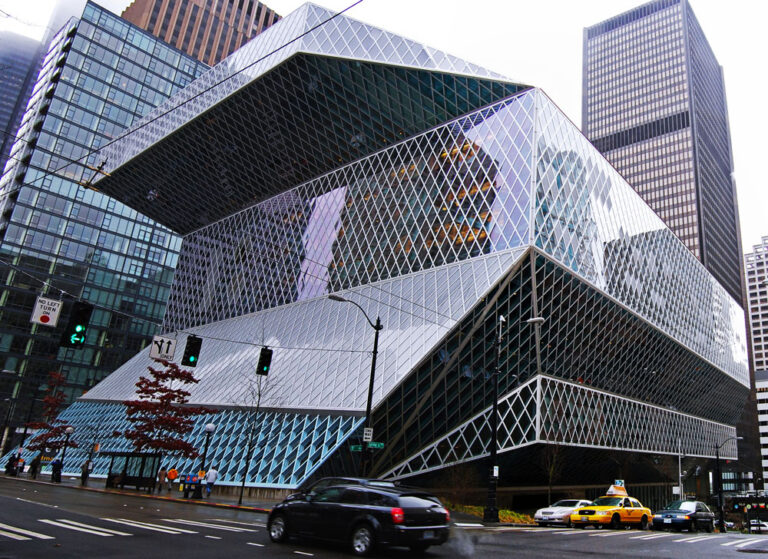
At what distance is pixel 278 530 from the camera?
12.6m

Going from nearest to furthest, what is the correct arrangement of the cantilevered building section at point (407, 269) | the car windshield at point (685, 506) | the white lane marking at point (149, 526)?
the white lane marking at point (149, 526) < the car windshield at point (685, 506) < the cantilevered building section at point (407, 269)

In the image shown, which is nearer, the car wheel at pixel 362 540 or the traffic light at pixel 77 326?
the car wheel at pixel 362 540

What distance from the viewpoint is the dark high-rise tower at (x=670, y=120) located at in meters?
158

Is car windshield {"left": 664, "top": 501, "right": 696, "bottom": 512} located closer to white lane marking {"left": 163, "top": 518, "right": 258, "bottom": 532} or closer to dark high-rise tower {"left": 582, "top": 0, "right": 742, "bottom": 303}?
white lane marking {"left": 163, "top": 518, "right": 258, "bottom": 532}

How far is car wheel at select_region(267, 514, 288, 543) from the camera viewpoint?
12.5m

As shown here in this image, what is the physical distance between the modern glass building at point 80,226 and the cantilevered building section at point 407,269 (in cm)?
2176

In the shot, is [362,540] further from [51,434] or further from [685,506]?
[51,434]

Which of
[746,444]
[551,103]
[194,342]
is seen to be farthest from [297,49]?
[746,444]

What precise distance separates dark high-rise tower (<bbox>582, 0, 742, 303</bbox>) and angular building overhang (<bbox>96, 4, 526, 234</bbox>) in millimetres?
132346

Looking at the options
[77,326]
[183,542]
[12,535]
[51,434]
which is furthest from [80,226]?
[183,542]

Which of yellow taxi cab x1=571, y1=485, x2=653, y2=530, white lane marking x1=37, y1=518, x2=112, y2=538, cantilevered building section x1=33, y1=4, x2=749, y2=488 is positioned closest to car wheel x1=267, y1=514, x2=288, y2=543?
white lane marking x1=37, y1=518, x2=112, y2=538

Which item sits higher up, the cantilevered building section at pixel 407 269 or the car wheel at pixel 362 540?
the cantilevered building section at pixel 407 269

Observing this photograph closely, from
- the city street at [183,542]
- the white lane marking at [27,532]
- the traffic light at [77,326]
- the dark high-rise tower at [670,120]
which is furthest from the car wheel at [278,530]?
the dark high-rise tower at [670,120]

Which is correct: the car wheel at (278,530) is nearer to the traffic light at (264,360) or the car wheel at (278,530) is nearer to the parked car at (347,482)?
the parked car at (347,482)
